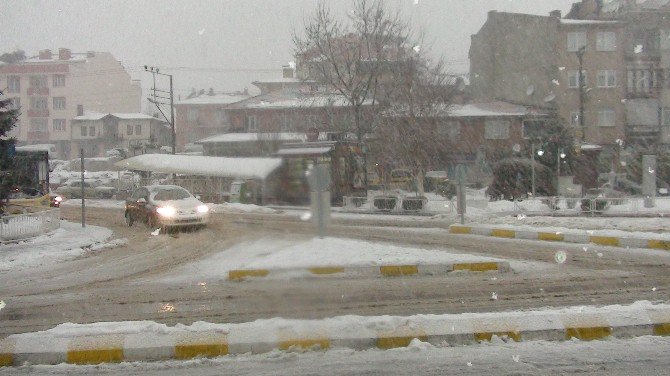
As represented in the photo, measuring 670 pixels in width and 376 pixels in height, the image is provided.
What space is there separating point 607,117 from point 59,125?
42.0 m

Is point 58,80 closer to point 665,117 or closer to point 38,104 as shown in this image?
point 38,104

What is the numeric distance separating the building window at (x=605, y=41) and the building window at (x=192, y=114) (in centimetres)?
4427

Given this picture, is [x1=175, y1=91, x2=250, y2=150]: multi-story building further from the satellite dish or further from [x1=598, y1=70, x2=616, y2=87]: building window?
[x1=598, y1=70, x2=616, y2=87]: building window

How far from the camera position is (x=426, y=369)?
5547 mm

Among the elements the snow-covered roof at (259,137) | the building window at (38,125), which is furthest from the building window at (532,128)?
the snow-covered roof at (259,137)

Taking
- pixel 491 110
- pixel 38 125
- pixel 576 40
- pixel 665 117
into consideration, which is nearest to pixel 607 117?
pixel 665 117

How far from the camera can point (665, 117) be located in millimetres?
49469

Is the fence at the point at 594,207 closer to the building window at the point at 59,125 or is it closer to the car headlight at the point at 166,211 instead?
the car headlight at the point at 166,211

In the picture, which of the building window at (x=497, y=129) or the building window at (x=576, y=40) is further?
the building window at (x=576, y=40)

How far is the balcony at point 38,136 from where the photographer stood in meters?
15.6

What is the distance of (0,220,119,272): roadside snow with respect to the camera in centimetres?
1379

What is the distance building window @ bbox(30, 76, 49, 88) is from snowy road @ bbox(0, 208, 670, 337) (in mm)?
6858

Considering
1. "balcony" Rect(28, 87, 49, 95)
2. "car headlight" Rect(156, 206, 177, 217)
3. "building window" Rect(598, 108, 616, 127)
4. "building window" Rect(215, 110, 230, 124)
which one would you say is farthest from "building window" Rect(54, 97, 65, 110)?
"building window" Rect(598, 108, 616, 127)

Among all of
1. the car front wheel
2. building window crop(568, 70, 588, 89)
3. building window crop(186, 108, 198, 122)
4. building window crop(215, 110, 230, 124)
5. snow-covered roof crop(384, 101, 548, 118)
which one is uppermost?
building window crop(568, 70, 588, 89)
